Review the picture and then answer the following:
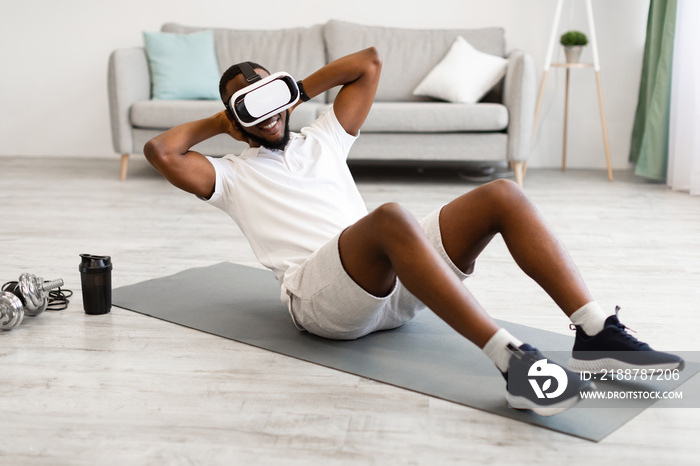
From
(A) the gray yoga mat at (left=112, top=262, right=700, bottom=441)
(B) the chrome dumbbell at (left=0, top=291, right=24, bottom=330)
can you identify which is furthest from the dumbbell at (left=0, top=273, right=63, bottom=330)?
(A) the gray yoga mat at (left=112, top=262, right=700, bottom=441)

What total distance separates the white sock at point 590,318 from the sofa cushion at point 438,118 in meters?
2.64

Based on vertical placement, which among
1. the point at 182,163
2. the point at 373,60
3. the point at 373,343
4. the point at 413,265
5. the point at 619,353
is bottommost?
the point at 373,343

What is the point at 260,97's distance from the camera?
1.68 m

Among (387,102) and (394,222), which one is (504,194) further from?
(387,102)

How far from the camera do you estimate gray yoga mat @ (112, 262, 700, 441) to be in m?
1.49

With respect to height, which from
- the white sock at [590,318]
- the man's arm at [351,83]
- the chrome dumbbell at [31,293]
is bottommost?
the chrome dumbbell at [31,293]

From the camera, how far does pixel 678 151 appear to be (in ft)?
13.1

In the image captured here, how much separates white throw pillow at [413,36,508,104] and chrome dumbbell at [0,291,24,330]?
2.87 metres

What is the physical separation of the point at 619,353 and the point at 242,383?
31.0 inches

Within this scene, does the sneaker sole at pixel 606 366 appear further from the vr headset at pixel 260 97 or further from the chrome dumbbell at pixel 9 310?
the chrome dumbbell at pixel 9 310

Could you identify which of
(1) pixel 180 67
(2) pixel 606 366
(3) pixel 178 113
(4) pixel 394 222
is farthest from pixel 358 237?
(1) pixel 180 67

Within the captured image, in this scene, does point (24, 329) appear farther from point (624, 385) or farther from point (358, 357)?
point (624, 385)

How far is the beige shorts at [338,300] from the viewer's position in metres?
1.60

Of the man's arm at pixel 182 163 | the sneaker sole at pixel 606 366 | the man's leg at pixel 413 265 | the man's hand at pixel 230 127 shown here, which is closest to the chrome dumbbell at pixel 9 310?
the man's arm at pixel 182 163
